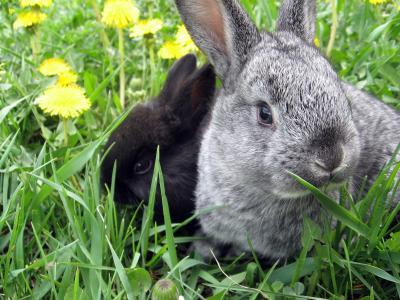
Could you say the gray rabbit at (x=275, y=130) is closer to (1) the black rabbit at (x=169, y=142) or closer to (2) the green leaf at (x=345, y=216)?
(2) the green leaf at (x=345, y=216)

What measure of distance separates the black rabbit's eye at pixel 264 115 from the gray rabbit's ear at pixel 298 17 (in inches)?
30.9

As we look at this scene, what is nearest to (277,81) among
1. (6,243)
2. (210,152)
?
(210,152)

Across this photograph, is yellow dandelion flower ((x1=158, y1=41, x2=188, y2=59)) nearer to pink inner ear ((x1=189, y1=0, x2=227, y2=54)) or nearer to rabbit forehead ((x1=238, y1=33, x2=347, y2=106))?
pink inner ear ((x1=189, y1=0, x2=227, y2=54))

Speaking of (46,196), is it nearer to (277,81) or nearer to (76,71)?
(277,81)

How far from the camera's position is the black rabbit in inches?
163

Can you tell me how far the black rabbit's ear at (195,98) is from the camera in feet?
14.2

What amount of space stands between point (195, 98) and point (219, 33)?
28.7 inches

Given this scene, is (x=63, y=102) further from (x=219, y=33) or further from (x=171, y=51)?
(x=171, y=51)

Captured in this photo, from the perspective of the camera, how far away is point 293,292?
313 cm

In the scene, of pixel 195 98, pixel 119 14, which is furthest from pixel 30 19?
pixel 195 98

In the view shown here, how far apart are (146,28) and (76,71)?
0.78 metres

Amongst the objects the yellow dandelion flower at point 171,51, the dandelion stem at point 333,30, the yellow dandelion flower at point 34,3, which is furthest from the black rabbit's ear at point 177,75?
the dandelion stem at point 333,30

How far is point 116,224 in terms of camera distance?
3.49 m

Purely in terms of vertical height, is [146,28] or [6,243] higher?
[146,28]
